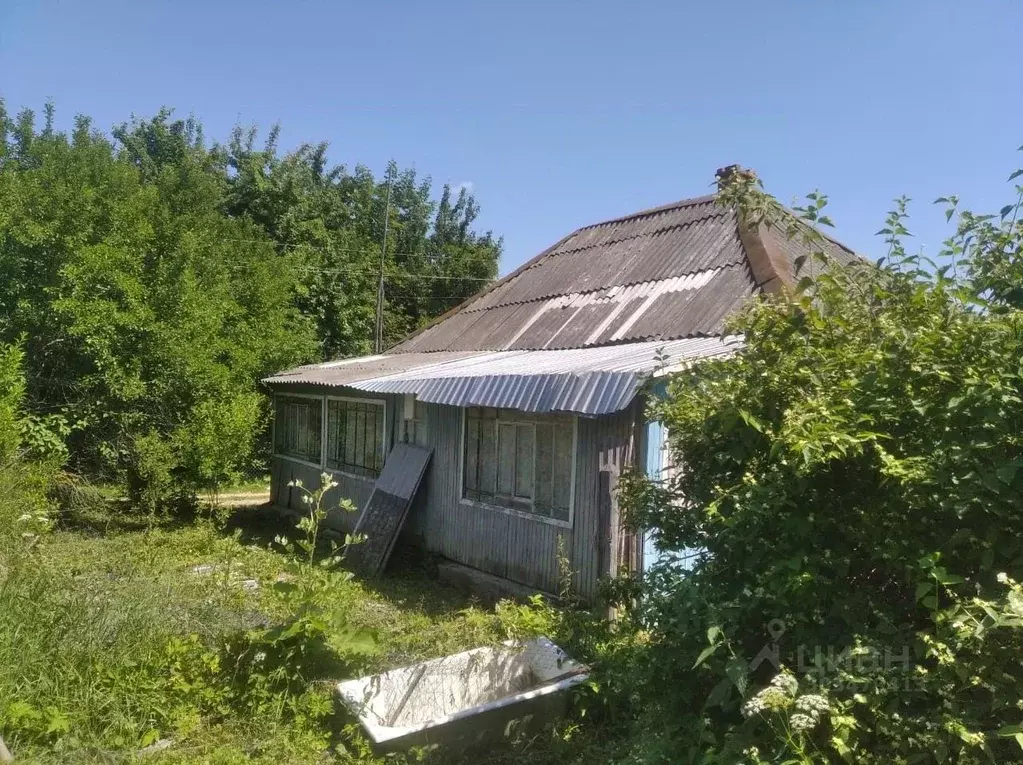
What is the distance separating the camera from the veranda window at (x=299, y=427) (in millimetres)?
12578

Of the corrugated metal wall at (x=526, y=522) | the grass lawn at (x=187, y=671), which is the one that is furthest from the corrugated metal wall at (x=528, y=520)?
the grass lawn at (x=187, y=671)

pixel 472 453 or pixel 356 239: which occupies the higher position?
pixel 356 239

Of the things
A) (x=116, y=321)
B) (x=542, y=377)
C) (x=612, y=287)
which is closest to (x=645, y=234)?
(x=612, y=287)

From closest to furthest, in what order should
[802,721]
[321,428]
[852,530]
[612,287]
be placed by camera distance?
[802,721] < [852,530] < [612,287] < [321,428]

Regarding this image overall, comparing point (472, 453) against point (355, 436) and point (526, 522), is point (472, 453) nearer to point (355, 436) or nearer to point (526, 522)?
point (526, 522)

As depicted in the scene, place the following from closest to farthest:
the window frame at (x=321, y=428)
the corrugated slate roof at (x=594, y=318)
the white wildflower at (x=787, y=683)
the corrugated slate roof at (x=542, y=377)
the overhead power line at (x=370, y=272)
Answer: the white wildflower at (x=787, y=683)
the corrugated slate roof at (x=542, y=377)
the corrugated slate roof at (x=594, y=318)
the window frame at (x=321, y=428)
the overhead power line at (x=370, y=272)

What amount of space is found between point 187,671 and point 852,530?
4.39 meters

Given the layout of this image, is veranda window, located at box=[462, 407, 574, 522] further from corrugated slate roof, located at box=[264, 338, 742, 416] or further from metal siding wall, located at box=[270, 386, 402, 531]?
metal siding wall, located at box=[270, 386, 402, 531]

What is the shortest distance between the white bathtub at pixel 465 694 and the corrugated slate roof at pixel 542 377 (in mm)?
1911

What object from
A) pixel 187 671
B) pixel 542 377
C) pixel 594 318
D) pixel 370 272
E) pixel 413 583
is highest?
pixel 370 272

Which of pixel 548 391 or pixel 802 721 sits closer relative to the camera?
pixel 802 721

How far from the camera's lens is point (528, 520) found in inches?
295

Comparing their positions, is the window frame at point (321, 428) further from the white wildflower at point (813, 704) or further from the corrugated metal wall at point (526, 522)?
the white wildflower at point (813, 704)

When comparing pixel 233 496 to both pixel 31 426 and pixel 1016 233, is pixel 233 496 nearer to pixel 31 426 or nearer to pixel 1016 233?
pixel 31 426
